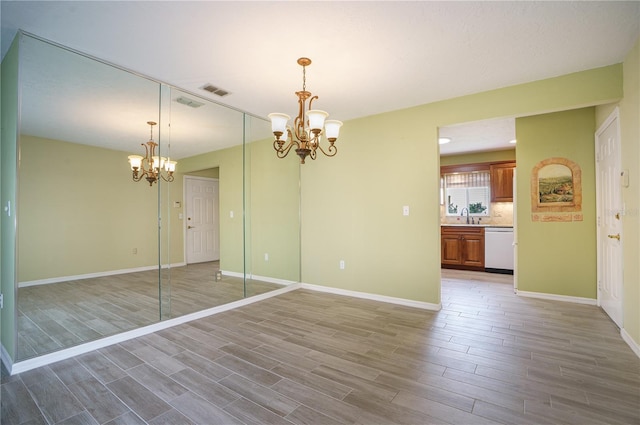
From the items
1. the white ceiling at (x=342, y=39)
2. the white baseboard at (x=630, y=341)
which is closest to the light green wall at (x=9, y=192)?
the white ceiling at (x=342, y=39)

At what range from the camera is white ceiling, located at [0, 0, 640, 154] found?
2.13 metres

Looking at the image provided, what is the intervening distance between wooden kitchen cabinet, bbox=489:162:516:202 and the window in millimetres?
395

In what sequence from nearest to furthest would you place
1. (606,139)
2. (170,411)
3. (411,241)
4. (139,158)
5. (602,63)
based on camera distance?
(170,411)
(602,63)
(139,158)
(606,139)
(411,241)

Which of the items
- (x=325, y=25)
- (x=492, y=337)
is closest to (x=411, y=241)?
(x=492, y=337)

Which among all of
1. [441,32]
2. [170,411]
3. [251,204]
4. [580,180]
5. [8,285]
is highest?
[441,32]

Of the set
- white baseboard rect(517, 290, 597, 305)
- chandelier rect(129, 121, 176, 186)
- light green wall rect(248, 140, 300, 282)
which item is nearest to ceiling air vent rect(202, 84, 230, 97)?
chandelier rect(129, 121, 176, 186)

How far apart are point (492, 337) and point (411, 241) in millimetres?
1422

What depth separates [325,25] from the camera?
2301 millimetres

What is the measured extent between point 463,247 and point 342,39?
5.43 metres

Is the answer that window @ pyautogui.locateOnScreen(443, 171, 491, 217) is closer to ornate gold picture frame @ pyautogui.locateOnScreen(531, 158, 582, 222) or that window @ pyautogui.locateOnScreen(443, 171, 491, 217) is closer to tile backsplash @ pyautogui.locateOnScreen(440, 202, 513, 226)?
tile backsplash @ pyautogui.locateOnScreen(440, 202, 513, 226)

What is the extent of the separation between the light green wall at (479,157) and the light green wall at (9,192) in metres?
7.21

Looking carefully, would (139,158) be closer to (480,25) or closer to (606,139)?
(480,25)

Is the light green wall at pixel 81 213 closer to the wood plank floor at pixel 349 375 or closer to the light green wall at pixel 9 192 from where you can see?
the light green wall at pixel 9 192

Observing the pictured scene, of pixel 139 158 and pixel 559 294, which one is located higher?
pixel 139 158
